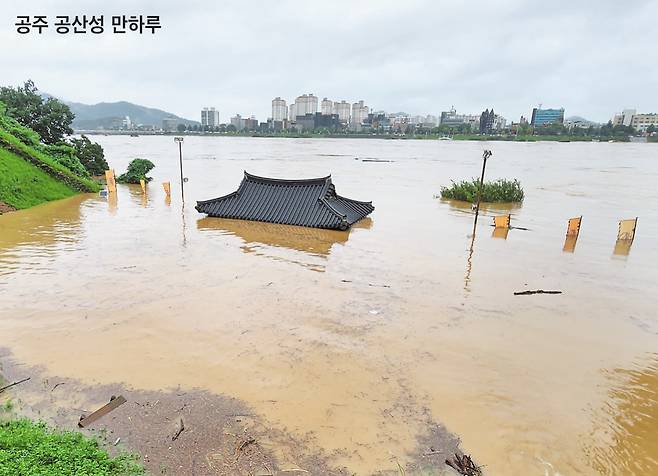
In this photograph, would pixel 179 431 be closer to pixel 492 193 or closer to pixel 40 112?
pixel 492 193

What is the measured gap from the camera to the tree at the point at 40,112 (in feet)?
108

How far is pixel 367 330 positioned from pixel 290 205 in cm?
1070

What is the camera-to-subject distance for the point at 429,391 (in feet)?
23.0

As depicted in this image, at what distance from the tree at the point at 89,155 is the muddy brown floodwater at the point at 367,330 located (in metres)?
17.6

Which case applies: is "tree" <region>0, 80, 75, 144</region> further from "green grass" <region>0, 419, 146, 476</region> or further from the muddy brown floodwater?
"green grass" <region>0, 419, 146, 476</region>

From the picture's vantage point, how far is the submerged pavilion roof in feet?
59.6

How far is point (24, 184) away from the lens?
862 inches

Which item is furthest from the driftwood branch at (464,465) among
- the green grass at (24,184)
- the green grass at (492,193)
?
the green grass at (492,193)

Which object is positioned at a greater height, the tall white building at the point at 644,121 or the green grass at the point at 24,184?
the tall white building at the point at 644,121

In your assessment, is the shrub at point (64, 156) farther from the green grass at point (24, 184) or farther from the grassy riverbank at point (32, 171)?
the green grass at point (24, 184)

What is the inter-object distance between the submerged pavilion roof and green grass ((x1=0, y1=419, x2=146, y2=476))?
43.4 ft

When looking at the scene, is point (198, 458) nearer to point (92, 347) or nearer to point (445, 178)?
point (92, 347)

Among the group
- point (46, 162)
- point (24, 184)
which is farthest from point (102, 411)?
point (46, 162)

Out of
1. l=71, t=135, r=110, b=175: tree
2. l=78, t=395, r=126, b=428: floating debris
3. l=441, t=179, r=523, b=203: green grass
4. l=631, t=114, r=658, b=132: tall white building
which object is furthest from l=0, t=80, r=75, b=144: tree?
l=631, t=114, r=658, b=132: tall white building
